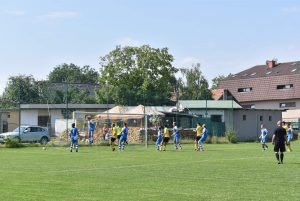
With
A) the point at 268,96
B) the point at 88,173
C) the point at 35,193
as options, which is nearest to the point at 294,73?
the point at 268,96

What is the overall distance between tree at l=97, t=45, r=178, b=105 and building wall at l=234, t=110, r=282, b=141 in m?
13.5

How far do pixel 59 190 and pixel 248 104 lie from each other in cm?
7659

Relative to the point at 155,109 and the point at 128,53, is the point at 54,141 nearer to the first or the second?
the point at 155,109

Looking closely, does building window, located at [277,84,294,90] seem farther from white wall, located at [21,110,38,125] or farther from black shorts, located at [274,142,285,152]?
black shorts, located at [274,142,285,152]

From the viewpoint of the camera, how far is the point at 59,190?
14.6 m

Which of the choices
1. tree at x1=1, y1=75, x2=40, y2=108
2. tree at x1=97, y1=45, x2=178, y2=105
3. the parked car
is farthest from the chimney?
the parked car

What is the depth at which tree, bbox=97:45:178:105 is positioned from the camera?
72.5 meters

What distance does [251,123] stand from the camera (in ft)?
204

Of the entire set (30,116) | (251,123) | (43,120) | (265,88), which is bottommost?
(251,123)

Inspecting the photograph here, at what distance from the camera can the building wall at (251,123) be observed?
200ft

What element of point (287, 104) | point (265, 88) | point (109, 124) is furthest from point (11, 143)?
point (265, 88)

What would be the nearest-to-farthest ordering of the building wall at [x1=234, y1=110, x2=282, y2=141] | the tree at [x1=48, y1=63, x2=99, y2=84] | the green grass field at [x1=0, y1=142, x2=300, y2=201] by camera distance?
the green grass field at [x1=0, y1=142, x2=300, y2=201]
the building wall at [x1=234, y1=110, x2=282, y2=141]
the tree at [x1=48, y1=63, x2=99, y2=84]

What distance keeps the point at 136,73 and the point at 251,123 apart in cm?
1806

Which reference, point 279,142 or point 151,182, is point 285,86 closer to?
point 279,142
